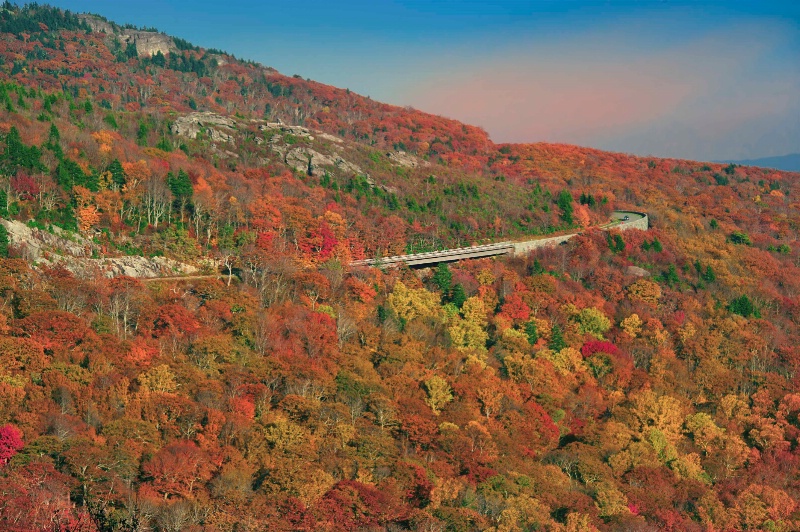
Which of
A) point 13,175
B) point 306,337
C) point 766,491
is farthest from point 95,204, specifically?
point 766,491

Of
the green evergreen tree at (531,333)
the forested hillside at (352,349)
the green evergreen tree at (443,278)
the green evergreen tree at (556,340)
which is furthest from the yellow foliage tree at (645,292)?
the green evergreen tree at (443,278)

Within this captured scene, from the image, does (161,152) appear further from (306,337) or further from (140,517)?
(140,517)

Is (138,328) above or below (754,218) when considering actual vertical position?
below

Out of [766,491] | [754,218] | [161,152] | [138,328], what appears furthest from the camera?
[754,218]

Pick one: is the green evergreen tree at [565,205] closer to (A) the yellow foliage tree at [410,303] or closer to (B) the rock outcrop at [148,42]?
(A) the yellow foliage tree at [410,303]

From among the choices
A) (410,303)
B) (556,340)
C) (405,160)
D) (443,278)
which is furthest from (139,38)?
(556,340)

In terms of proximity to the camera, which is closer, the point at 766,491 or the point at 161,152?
the point at 766,491
